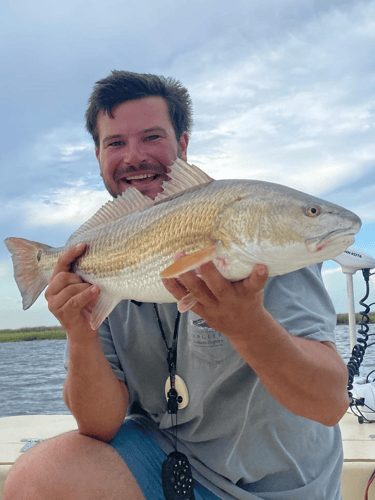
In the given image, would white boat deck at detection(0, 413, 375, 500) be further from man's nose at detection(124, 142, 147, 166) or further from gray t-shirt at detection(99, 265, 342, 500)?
man's nose at detection(124, 142, 147, 166)

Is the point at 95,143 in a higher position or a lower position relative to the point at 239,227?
higher

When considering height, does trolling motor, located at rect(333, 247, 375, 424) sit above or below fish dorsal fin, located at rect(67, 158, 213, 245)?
below

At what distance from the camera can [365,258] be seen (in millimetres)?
4312

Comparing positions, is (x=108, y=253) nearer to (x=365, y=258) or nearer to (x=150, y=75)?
(x=150, y=75)

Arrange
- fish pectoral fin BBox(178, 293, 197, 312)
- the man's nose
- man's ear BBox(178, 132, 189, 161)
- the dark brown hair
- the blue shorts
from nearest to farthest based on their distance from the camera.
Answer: fish pectoral fin BBox(178, 293, 197, 312)
the blue shorts
the man's nose
the dark brown hair
man's ear BBox(178, 132, 189, 161)

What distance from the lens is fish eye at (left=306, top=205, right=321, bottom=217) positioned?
169 cm

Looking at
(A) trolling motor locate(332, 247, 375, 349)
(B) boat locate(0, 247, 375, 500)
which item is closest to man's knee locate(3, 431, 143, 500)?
(B) boat locate(0, 247, 375, 500)

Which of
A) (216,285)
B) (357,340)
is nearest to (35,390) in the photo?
(357,340)

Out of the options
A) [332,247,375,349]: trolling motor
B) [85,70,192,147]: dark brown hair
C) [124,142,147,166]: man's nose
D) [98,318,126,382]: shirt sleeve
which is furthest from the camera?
[332,247,375,349]: trolling motor

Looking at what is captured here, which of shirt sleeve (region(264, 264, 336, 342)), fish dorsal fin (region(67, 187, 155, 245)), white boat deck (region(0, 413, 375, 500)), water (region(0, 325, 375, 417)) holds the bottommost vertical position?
water (region(0, 325, 375, 417))

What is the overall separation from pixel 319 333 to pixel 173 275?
86 cm

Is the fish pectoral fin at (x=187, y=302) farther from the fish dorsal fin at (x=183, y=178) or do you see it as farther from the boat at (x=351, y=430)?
the boat at (x=351, y=430)

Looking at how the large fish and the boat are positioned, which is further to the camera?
the boat

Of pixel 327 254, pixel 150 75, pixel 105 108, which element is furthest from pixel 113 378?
pixel 150 75
